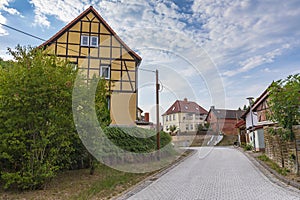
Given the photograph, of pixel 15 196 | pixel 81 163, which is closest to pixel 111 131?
pixel 81 163

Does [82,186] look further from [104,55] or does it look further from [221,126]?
[221,126]

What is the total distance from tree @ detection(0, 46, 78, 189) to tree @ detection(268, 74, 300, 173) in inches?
230

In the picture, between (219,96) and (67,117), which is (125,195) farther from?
(219,96)

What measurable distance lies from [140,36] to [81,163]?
5360 millimetres

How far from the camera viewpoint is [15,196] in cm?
507

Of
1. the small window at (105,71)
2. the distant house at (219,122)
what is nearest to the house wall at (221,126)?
the distant house at (219,122)

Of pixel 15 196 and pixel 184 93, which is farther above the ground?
pixel 184 93

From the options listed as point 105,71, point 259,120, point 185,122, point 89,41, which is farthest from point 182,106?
point 259,120

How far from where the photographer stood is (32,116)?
5.41 meters

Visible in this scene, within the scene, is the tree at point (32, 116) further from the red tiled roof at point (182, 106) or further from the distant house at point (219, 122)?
the distant house at point (219, 122)

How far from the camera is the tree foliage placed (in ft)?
21.3

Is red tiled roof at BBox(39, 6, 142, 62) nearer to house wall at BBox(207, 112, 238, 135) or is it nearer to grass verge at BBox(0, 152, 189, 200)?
grass verge at BBox(0, 152, 189, 200)

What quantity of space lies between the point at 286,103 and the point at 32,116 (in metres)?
6.71

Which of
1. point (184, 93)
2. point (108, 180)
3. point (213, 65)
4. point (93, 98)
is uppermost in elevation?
point (213, 65)
